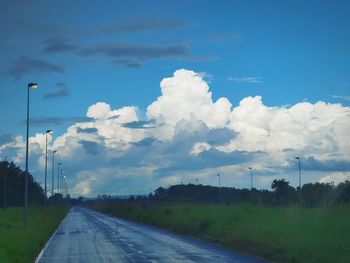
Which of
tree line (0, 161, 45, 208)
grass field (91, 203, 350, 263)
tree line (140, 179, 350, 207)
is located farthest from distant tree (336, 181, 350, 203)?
tree line (0, 161, 45, 208)

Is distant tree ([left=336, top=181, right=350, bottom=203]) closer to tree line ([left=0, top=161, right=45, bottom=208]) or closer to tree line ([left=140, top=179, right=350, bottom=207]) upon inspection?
tree line ([left=140, top=179, right=350, bottom=207])

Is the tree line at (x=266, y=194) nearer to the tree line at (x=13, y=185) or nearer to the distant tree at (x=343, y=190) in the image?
the distant tree at (x=343, y=190)

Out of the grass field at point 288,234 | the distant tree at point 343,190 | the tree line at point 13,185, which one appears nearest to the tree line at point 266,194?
the distant tree at point 343,190

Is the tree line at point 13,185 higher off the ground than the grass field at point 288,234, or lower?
higher

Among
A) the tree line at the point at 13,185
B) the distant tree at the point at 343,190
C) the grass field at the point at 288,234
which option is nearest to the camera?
the grass field at the point at 288,234

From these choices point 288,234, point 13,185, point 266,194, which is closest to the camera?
point 288,234

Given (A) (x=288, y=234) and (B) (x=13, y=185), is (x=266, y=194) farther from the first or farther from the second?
(A) (x=288, y=234)

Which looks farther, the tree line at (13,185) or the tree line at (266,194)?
the tree line at (13,185)

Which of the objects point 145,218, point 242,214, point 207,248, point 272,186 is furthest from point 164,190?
point 207,248

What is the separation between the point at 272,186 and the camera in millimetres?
121375

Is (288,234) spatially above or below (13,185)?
below

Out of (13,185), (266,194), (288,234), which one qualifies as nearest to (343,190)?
(288,234)

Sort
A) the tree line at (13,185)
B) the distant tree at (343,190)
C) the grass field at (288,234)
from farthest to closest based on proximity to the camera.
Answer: the tree line at (13,185) < the distant tree at (343,190) < the grass field at (288,234)

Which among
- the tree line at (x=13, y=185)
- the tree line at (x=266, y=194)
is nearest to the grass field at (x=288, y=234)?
the tree line at (x=266, y=194)
